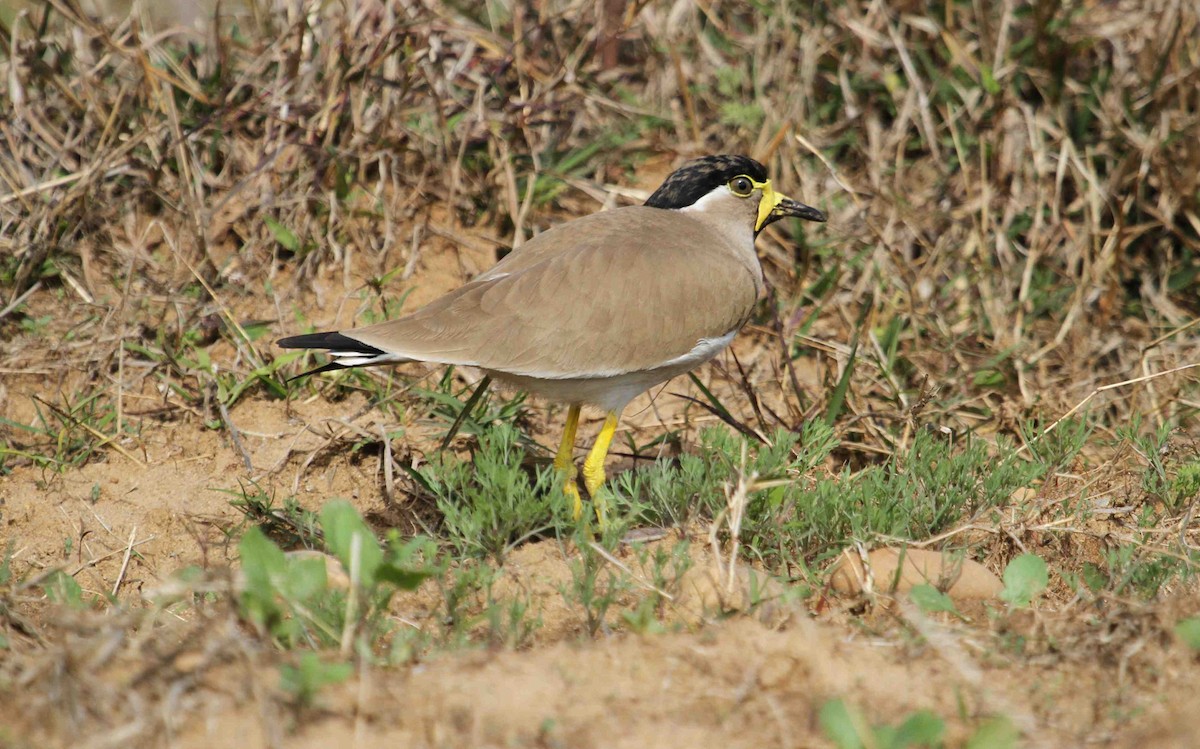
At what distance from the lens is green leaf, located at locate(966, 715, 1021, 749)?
2.30 metres

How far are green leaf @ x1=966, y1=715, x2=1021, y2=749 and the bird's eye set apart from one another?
2652 millimetres

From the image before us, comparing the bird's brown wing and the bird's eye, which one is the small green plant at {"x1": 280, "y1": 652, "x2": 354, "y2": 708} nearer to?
the bird's brown wing

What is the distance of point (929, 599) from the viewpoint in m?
3.16

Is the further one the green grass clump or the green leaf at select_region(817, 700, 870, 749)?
the green grass clump

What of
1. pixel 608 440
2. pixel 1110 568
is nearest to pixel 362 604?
pixel 608 440

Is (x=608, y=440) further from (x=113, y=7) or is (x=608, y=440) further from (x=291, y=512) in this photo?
(x=113, y=7)

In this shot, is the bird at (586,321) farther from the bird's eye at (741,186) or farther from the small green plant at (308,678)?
the small green plant at (308,678)

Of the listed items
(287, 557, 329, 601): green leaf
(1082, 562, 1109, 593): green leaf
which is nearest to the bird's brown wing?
(287, 557, 329, 601): green leaf

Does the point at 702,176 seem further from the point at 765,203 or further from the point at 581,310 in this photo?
the point at 581,310

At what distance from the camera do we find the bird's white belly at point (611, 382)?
3.92m

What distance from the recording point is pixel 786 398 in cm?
453

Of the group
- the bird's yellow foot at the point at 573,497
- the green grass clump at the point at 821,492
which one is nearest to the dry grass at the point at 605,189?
the green grass clump at the point at 821,492

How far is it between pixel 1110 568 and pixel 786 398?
4.73ft

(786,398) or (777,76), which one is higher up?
(777,76)
